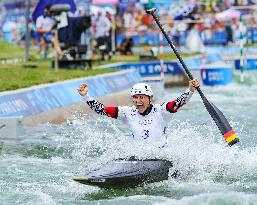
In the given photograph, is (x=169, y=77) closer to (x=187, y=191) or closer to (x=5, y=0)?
(x=187, y=191)

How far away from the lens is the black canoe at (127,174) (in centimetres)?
1150

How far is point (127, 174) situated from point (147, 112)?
130 cm

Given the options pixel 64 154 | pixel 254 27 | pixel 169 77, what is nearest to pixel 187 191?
pixel 64 154

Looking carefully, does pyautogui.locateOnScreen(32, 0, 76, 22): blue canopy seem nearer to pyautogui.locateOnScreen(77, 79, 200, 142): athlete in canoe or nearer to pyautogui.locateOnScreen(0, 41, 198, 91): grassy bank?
pyautogui.locateOnScreen(0, 41, 198, 91): grassy bank

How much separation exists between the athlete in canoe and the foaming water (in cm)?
21

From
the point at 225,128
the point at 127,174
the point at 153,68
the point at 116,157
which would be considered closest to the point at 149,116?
the point at 116,157

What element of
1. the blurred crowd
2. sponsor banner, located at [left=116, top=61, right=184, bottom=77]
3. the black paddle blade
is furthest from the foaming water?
the blurred crowd

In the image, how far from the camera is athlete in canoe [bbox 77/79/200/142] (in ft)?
41.7

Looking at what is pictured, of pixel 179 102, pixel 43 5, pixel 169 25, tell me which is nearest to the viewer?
pixel 179 102

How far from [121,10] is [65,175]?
33492mm

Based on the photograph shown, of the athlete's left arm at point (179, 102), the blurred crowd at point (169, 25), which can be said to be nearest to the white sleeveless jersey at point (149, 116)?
the athlete's left arm at point (179, 102)

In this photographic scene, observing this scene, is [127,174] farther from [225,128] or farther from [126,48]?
[126,48]

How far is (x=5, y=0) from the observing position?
58.2 meters

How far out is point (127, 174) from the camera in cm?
1181
